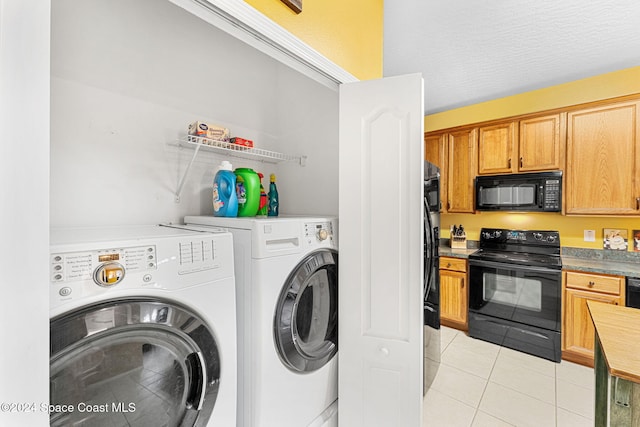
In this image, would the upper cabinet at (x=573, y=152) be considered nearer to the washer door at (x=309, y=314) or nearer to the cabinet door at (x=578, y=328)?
the cabinet door at (x=578, y=328)

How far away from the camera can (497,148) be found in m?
3.08

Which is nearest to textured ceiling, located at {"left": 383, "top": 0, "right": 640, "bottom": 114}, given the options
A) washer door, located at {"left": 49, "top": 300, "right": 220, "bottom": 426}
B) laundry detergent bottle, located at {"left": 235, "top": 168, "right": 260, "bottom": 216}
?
laundry detergent bottle, located at {"left": 235, "top": 168, "right": 260, "bottom": 216}

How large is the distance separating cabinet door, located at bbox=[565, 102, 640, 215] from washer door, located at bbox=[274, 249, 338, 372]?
8.64 ft

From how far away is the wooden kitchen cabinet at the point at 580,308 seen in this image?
2.32m

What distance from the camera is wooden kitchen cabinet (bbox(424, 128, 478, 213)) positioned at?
3.26 meters

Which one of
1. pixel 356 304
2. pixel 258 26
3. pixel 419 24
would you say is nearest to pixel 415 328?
pixel 356 304

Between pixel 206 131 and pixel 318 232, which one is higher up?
pixel 206 131

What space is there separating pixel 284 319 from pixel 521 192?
2.89m

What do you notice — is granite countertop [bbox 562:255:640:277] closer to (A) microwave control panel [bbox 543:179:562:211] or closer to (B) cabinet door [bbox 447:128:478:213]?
(A) microwave control panel [bbox 543:179:562:211]

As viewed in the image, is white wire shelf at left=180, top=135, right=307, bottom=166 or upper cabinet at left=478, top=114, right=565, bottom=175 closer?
white wire shelf at left=180, top=135, right=307, bottom=166

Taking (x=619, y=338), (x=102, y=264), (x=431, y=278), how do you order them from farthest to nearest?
1. (x=431, y=278)
2. (x=619, y=338)
3. (x=102, y=264)

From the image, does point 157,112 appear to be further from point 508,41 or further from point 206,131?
point 508,41
